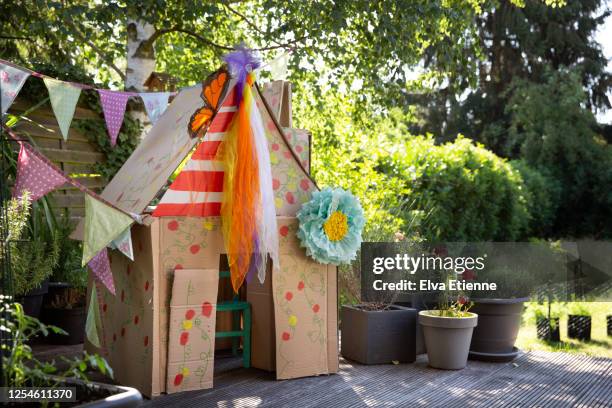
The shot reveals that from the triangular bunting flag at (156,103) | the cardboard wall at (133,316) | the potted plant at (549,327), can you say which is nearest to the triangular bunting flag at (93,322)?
the cardboard wall at (133,316)

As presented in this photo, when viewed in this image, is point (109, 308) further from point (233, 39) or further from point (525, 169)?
point (525, 169)

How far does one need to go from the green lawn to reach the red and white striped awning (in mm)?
2676

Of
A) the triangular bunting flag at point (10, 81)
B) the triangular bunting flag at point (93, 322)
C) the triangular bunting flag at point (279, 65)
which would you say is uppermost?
the triangular bunting flag at point (279, 65)

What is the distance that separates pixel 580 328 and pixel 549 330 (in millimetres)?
305

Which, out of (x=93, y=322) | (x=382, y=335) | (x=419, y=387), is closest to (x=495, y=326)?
(x=382, y=335)

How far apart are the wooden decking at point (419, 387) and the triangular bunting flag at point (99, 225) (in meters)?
0.96

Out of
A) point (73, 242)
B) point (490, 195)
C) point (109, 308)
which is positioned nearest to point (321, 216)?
point (109, 308)

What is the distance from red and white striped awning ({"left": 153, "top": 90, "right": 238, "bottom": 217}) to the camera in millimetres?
3316

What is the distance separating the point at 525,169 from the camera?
40.8ft

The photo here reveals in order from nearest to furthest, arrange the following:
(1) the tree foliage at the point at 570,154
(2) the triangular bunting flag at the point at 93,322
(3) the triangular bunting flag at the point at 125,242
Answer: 1. (3) the triangular bunting flag at the point at 125,242
2. (2) the triangular bunting flag at the point at 93,322
3. (1) the tree foliage at the point at 570,154

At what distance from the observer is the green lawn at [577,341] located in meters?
5.11

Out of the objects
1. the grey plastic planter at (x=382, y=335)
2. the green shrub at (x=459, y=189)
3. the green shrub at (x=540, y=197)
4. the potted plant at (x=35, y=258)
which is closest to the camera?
the potted plant at (x=35, y=258)

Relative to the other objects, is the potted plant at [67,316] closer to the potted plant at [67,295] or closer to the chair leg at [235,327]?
the potted plant at [67,295]

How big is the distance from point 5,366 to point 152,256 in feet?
4.43
